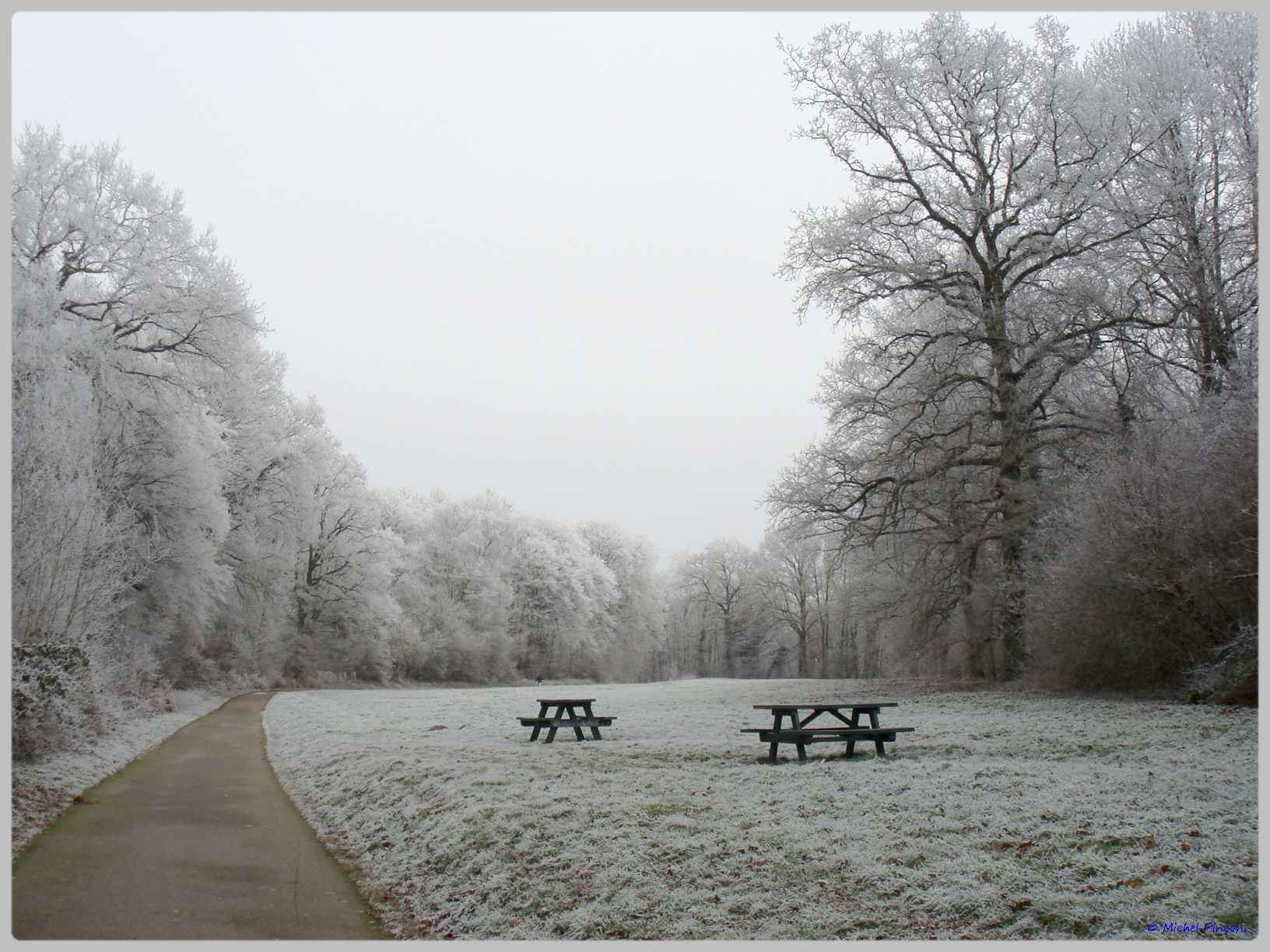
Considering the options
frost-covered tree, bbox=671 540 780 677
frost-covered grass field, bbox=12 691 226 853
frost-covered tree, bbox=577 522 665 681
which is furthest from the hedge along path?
frost-covered tree, bbox=671 540 780 677

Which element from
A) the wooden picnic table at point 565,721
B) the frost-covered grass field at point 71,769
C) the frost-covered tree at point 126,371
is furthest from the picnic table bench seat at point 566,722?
the frost-covered tree at point 126,371

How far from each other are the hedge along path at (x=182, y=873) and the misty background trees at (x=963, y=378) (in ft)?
11.6

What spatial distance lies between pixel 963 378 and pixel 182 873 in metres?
17.9

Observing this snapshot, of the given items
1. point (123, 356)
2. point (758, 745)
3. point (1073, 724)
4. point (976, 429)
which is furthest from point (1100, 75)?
point (123, 356)

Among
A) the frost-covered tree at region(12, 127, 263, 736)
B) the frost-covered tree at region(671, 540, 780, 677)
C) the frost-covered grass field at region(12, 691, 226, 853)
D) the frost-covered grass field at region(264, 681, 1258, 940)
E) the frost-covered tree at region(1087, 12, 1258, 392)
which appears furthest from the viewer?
the frost-covered tree at region(671, 540, 780, 677)

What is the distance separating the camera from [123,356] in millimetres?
21109

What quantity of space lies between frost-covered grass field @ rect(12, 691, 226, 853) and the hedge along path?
0.58ft

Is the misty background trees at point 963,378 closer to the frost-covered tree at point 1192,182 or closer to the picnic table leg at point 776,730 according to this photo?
the frost-covered tree at point 1192,182

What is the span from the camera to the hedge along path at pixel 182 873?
5672mm

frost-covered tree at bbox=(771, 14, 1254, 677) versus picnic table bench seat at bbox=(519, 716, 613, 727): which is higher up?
frost-covered tree at bbox=(771, 14, 1254, 677)

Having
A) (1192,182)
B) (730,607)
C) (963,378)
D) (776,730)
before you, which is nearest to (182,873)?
(776,730)

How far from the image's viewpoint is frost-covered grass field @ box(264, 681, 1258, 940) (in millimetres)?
4918

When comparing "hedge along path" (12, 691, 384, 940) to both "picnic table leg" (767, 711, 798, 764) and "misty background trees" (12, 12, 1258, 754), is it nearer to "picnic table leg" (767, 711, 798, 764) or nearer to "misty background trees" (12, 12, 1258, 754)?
"misty background trees" (12, 12, 1258, 754)

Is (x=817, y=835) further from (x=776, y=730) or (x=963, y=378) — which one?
(x=963, y=378)
